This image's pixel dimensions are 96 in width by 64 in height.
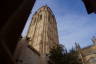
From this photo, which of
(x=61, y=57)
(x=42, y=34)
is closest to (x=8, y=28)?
(x=61, y=57)

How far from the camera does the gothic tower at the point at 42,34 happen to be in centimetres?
2838

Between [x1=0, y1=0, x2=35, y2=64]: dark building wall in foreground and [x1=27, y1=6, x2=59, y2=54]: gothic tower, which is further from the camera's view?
[x1=27, y1=6, x2=59, y2=54]: gothic tower

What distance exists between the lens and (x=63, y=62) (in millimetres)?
14273

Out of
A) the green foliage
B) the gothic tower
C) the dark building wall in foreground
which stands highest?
the gothic tower

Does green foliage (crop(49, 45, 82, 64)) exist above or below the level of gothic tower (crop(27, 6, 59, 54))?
below

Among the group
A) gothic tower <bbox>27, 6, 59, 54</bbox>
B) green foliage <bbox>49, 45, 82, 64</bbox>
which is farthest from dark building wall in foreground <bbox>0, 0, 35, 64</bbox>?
gothic tower <bbox>27, 6, 59, 54</bbox>

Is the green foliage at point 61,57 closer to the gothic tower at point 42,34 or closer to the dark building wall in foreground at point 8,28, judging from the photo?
the gothic tower at point 42,34

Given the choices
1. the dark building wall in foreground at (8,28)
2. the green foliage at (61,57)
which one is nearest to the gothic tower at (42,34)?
the green foliage at (61,57)

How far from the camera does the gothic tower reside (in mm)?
28375

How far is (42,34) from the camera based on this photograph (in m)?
32.0

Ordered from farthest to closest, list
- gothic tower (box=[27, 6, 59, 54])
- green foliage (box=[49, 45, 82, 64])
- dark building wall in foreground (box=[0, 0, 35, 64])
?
gothic tower (box=[27, 6, 59, 54]), green foliage (box=[49, 45, 82, 64]), dark building wall in foreground (box=[0, 0, 35, 64])

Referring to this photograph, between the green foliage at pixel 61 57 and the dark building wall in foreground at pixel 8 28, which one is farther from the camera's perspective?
the green foliage at pixel 61 57

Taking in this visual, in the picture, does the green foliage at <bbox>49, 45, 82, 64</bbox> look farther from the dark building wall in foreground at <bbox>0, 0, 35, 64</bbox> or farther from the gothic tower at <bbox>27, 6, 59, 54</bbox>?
the dark building wall in foreground at <bbox>0, 0, 35, 64</bbox>

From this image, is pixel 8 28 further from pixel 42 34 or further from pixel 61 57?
pixel 42 34
